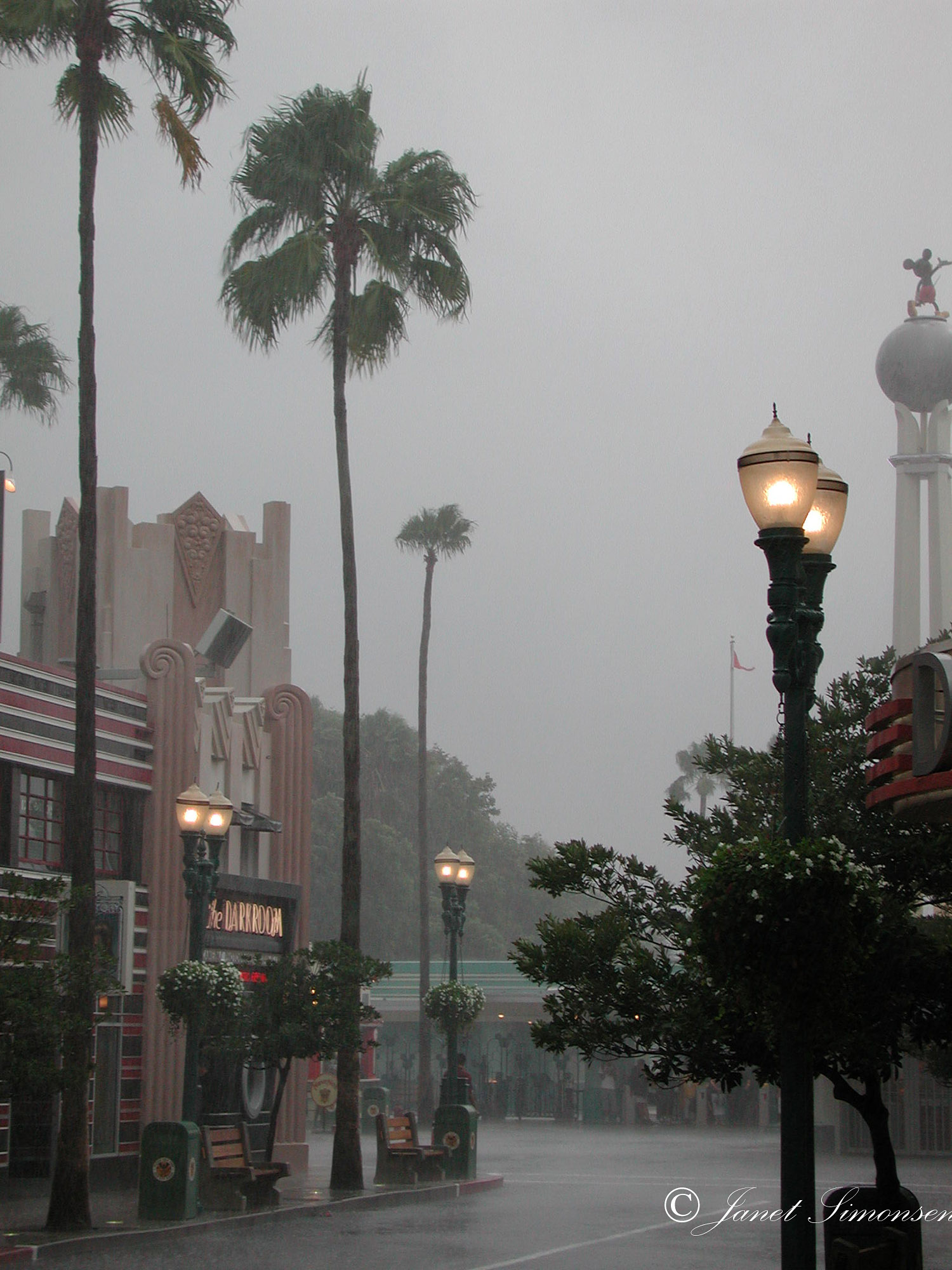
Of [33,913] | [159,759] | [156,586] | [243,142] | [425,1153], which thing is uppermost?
[243,142]

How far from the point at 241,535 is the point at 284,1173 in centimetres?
1293

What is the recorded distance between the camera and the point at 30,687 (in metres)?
23.6

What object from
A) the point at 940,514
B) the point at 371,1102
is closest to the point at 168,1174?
the point at 371,1102

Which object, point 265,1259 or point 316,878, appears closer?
point 265,1259

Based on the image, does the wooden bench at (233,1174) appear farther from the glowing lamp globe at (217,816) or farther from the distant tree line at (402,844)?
the distant tree line at (402,844)

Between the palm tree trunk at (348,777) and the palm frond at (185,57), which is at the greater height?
the palm frond at (185,57)

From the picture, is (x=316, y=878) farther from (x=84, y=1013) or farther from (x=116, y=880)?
(x=84, y=1013)

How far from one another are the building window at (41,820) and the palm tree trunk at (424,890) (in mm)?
20989

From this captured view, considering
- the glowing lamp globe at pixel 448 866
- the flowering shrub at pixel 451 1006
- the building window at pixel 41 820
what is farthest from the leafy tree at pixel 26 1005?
the flowering shrub at pixel 451 1006

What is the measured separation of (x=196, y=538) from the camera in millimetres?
31219

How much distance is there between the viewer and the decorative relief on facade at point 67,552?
31.2m

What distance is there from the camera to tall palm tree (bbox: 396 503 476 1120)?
153 ft

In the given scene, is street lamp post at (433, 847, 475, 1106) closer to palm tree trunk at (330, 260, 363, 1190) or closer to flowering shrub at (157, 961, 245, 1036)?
palm tree trunk at (330, 260, 363, 1190)

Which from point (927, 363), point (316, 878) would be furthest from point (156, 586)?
point (316, 878)
